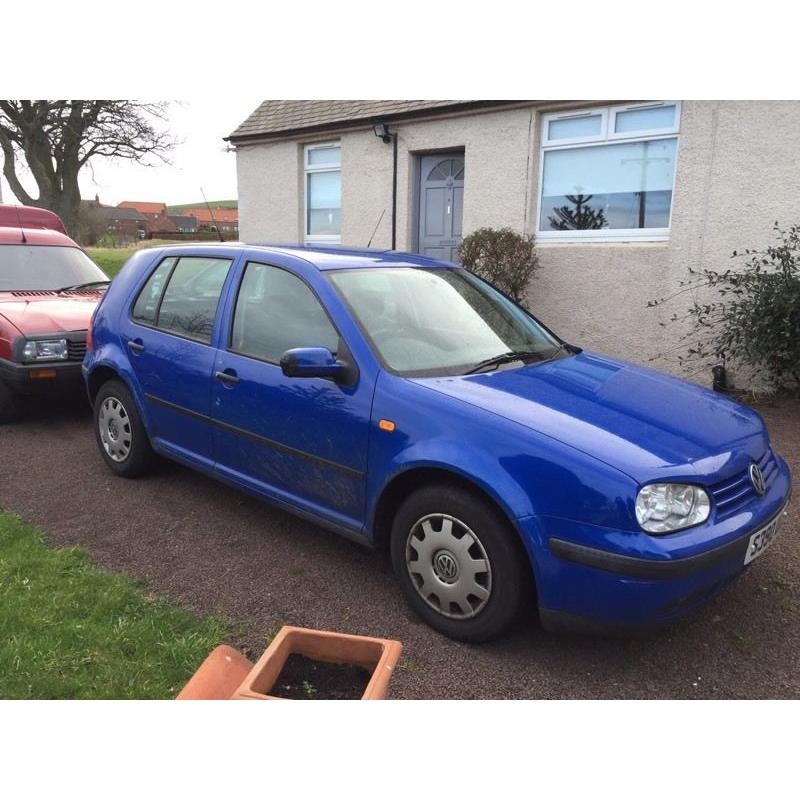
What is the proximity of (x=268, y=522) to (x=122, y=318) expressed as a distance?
1784 mm

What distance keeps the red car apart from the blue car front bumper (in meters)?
4.96

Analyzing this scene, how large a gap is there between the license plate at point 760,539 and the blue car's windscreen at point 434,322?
136 centimetres

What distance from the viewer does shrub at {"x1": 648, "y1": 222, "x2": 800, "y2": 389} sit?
6.54 meters

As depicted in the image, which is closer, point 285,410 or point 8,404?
point 285,410

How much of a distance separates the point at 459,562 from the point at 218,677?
109 cm

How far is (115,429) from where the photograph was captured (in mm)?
4934

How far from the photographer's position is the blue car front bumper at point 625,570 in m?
2.54

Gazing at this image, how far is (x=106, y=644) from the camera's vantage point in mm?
2971

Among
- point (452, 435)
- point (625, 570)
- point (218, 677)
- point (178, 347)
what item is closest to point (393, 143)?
point (178, 347)

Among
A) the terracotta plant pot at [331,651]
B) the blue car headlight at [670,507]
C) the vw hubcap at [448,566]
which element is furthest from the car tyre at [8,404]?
the blue car headlight at [670,507]

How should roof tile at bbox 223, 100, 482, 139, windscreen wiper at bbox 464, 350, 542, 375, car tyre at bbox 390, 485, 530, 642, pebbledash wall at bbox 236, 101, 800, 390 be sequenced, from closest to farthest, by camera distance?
car tyre at bbox 390, 485, 530, 642 → windscreen wiper at bbox 464, 350, 542, 375 → pebbledash wall at bbox 236, 101, 800, 390 → roof tile at bbox 223, 100, 482, 139

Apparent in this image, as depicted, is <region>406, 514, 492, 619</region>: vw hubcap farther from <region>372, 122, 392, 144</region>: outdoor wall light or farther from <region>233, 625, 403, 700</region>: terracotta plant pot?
<region>372, 122, 392, 144</region>: outdoor wall light

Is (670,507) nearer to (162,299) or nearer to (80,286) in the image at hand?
(162,299)

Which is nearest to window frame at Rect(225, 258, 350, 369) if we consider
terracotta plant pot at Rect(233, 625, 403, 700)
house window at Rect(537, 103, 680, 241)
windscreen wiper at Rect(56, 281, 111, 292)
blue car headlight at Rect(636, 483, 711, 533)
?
terracotta plant pot at Rect(233, 625, 403, 700)
